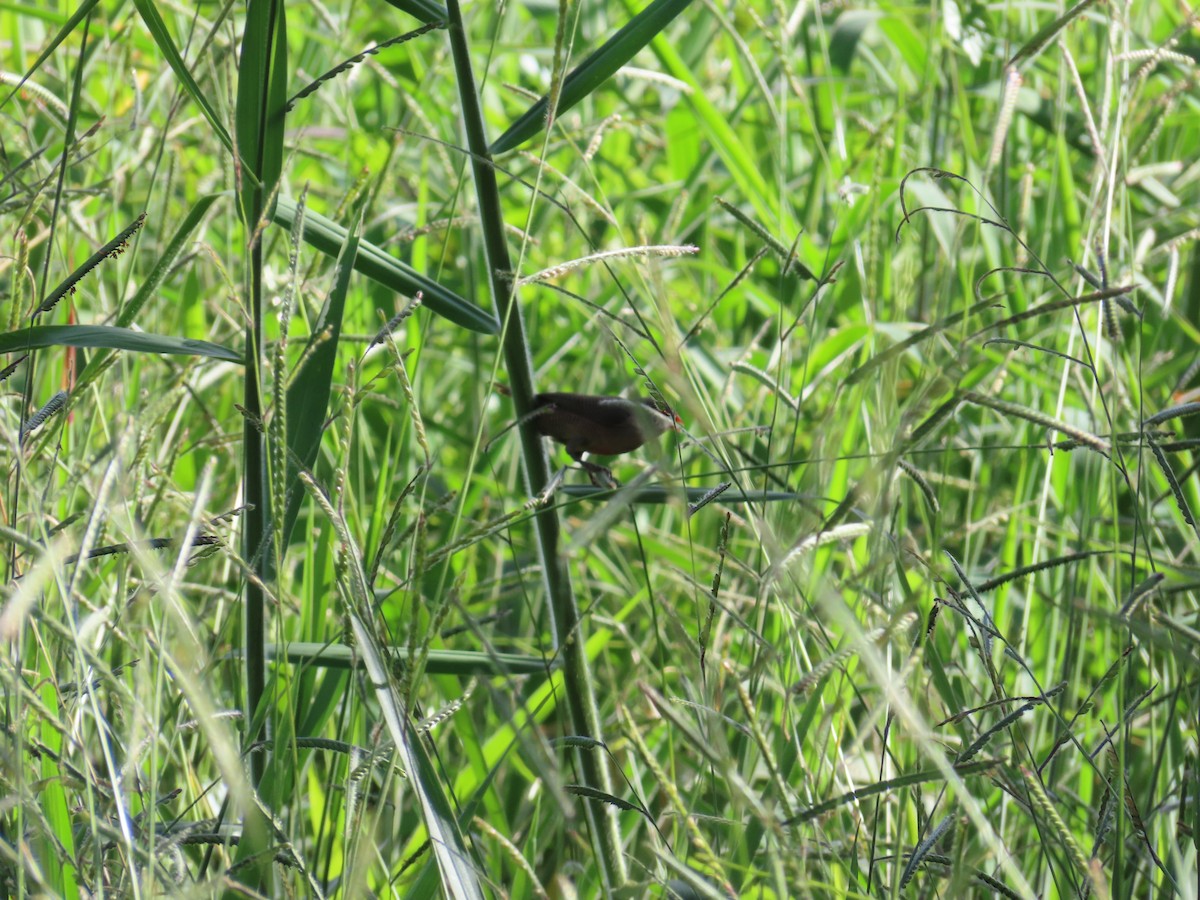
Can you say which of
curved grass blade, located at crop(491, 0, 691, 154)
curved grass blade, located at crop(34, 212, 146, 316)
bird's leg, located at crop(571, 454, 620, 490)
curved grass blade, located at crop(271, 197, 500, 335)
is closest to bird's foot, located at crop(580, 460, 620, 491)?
bird's leg, located at crop(571, 454, 620, 490)

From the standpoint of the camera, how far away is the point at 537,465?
902mm

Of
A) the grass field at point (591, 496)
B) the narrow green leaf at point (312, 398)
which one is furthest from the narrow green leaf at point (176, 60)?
the narrow green leaf at point (312, 398)

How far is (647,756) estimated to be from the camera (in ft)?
1.83

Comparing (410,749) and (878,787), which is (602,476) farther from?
(878,787)

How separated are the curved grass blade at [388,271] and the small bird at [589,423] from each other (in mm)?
79

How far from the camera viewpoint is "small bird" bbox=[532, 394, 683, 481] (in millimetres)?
854

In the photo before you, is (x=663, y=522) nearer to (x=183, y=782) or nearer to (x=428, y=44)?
(x=183, y=782)

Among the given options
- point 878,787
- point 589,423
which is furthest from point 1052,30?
point 878,787

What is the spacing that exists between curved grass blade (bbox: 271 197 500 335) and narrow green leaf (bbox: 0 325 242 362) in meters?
0.12

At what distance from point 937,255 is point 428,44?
126cm

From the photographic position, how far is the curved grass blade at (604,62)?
842mm

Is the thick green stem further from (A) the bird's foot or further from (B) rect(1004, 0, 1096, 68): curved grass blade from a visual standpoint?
(B) rect(1004, 0, 1096, 68): curved grass blade

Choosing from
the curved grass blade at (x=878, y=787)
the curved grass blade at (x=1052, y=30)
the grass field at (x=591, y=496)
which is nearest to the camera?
the curved grass blade at (x=878, y=787)

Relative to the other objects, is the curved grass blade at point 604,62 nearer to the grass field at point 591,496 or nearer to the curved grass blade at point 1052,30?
the grass field at point 591,496
